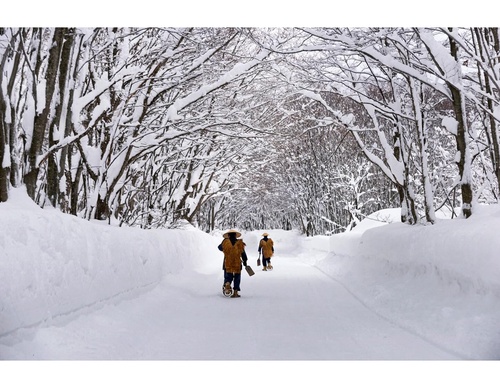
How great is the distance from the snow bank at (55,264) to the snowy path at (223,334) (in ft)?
0.63

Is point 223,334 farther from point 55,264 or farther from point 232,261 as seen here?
point 232,261

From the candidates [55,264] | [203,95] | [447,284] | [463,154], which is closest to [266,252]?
[203,95]

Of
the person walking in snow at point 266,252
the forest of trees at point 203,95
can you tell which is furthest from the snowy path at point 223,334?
the person walking in snow at point 266,252

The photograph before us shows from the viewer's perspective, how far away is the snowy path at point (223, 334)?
4.79 meters

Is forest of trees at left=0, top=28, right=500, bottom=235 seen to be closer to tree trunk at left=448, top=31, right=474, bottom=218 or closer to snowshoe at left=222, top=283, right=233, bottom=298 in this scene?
tree trunk at left=448, top=31, right=474, bottom=218

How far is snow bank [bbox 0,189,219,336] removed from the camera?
4438 millimetres

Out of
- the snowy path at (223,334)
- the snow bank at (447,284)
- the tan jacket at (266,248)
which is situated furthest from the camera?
the tan jacket at (266,248)

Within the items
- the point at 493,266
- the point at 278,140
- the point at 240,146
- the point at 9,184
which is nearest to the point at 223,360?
the point at 493,266

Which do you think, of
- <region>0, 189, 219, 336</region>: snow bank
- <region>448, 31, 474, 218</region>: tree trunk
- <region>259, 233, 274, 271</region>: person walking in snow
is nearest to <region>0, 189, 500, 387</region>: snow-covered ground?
<region>0, 189, 219, 336</region>: snow bank

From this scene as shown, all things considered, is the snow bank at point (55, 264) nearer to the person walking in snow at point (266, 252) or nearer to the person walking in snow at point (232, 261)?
the person walking in snow at point (232, 261)

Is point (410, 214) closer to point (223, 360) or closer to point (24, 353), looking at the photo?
point (223, 360)

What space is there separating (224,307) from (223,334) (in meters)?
2.38

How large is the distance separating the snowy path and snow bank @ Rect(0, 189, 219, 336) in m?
0.19

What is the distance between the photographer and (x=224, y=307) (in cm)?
823
